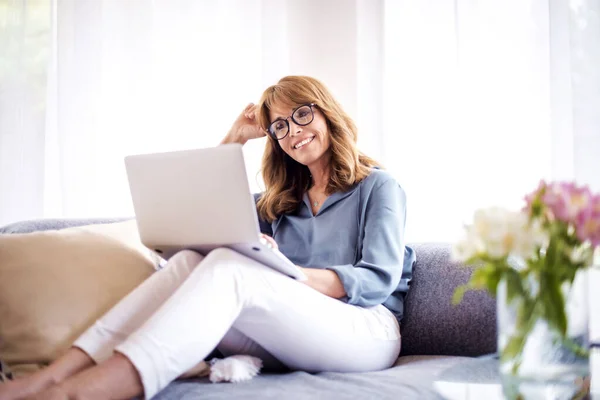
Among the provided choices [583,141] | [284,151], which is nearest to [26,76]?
[284,151]

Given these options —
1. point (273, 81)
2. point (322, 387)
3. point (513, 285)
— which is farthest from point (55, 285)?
point (273, 81)

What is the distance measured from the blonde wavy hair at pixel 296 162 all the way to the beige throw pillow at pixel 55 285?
0.49m

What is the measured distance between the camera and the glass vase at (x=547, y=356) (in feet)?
3.48

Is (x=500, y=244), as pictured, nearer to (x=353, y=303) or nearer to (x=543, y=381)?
(x=543, y=381)

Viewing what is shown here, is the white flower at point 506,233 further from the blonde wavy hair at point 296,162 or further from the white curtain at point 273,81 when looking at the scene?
the white curtain at point 273,81

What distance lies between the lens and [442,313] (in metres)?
1.86

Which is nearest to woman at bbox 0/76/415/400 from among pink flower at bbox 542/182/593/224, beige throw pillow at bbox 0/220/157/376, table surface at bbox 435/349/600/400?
beige throw pillow at bbox 0/220/157/376

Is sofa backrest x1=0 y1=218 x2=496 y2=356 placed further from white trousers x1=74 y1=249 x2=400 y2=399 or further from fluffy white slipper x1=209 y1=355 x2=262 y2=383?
fluffy white slipper x1=209 y1=355 x2=262 y2=383

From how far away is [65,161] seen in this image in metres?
2.56

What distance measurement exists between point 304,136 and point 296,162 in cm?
20

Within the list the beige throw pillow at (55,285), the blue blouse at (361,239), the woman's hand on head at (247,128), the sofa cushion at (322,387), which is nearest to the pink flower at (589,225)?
the sofa cushion at (322,387)

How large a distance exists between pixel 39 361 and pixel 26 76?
4.30ft

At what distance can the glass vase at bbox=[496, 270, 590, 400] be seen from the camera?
1.06 metres

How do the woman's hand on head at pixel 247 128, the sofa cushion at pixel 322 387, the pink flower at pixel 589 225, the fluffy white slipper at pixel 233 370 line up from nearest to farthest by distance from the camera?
the pink flower at pixel 589 225 < the sofa cushion at pixel 322 387 < the fluffy white slipper at pixel 233 370 < the woman's hand on head at pixel 247 128
